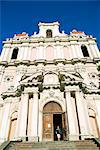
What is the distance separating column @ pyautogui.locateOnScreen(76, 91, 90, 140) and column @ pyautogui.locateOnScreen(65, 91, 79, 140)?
42cm

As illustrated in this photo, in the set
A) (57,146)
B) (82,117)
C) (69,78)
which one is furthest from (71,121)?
(69,78)

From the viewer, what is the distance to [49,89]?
18219mm

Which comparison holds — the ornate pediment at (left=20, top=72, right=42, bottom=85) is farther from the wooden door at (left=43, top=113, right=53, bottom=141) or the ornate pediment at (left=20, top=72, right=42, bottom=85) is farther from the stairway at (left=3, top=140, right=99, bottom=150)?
the stairway at (left=3, top=140, right=99, bottom=150)

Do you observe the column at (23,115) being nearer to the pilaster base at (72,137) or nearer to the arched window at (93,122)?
the pilaster base at (72,137)

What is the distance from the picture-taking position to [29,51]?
1021 inches

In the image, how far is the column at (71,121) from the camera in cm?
1448

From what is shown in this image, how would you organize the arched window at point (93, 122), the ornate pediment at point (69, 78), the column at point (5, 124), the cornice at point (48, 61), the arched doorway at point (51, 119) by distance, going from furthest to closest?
the cornice at point (48, 61) < the ornate pediment at point (69, 78) < the arched window at point (93, 122) < the column at point (5, 124) < the arched doorway at point (51, 119)

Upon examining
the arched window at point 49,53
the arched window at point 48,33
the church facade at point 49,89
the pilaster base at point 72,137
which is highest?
the arched window at point 48,33

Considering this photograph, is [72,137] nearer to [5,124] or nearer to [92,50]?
[5,124]

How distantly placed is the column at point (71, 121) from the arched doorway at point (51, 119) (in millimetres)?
782

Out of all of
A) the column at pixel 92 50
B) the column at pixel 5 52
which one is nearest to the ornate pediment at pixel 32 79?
the column at pixel 5 52

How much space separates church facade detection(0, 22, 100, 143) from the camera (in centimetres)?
1553

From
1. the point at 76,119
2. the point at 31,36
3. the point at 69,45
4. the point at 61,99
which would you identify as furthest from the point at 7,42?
the point at 76,119

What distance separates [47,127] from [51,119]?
78cm
